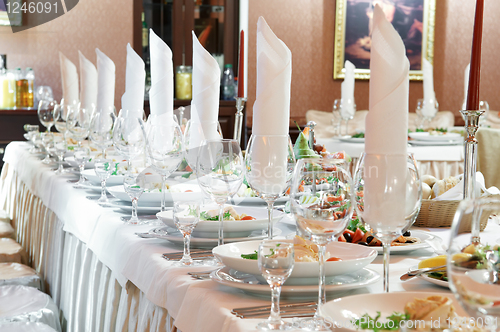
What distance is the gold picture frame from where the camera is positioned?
603 cm

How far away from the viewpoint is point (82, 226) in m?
1.72

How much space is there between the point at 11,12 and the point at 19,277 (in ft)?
11.2

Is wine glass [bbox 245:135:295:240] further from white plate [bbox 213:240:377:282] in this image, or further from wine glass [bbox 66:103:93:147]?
wine glass [bbox 66:103:93:147]

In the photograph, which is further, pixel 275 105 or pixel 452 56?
pixel 452 56

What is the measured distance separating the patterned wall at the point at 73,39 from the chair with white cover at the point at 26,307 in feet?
11.2

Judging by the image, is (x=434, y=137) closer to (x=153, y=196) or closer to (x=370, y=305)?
(x=153, y=196)

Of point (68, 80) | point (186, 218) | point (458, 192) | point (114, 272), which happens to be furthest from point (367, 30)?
point (186, 218)

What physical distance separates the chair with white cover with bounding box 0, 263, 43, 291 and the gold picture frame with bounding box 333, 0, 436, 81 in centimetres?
440

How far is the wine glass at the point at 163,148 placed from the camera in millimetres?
1429

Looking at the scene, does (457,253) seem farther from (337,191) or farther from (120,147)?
(120,147)

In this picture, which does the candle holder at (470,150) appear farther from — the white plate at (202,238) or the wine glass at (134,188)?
the wine glass at (134,188)

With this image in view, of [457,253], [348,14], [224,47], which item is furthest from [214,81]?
[348,14]

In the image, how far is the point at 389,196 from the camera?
853 mm

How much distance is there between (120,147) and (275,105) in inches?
28.2
